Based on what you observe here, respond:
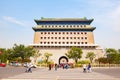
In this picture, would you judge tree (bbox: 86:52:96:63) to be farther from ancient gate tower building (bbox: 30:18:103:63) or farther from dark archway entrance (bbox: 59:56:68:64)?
dark archway entrance (bbox: 59:56:68:64)

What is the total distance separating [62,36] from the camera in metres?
102

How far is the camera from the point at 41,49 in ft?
326

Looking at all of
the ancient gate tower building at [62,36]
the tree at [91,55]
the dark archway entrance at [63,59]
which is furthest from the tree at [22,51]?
the tree at [91,55]

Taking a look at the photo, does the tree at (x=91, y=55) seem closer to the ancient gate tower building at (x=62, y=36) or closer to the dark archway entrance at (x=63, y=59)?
the ancient gate tower building at (x=62, y=36)

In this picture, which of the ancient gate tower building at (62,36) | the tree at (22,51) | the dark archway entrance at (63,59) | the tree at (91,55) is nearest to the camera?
the tree at (22,51)

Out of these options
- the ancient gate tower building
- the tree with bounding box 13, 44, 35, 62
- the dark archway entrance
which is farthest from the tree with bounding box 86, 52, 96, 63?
the tree with bounding box 13, 44, 35, 62

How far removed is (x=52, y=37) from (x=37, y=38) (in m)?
6.56

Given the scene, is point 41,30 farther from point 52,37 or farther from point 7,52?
point 7,52

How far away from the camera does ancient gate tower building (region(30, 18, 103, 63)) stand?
98.8 meters

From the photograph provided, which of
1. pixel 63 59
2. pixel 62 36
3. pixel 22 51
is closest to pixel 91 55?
pixel 62 36

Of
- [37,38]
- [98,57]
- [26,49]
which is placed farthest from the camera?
[37,38]

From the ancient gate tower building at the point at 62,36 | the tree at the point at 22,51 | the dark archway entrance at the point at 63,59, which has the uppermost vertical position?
the ancient gate tower building at the point at 62,36

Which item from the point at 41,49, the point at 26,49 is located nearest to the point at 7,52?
the point at 26,49

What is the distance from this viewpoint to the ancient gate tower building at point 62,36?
98812mm
